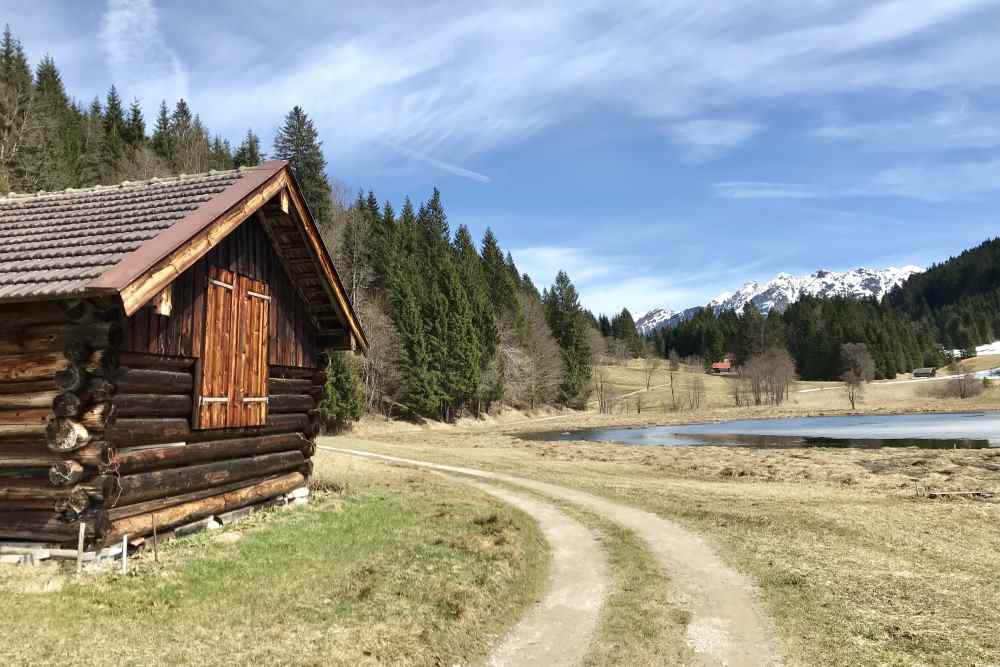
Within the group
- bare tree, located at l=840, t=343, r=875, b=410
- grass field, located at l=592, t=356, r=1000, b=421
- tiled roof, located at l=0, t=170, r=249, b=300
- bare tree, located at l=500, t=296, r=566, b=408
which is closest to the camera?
tiled roof, located at l=0, t=170, r=249, b=300

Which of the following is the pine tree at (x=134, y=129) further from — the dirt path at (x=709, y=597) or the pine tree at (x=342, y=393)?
the dirt path at (x=709, y=597)

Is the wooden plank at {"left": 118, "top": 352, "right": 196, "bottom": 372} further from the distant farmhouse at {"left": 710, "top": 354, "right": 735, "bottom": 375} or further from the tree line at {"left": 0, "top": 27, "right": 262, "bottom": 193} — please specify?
the distant farmhouse at {"left": 710, "top": 354, "right": 735, "bottom": 375}

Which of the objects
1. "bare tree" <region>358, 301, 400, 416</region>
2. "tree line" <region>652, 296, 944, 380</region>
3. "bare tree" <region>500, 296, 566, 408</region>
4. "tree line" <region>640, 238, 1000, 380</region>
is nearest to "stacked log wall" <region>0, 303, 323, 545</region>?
"bare tree" <region>358, 301, 400, 416</region>

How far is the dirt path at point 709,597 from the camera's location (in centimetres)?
825

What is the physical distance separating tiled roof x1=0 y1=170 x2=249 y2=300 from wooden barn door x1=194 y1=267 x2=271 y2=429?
170cm

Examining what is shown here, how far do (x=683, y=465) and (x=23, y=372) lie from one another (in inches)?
1234

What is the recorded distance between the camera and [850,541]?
48.7ft

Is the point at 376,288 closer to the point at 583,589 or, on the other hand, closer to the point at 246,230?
the point at 246,230

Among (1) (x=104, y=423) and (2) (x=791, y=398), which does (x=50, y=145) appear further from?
(2) (x=791, y=398)

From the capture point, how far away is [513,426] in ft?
259

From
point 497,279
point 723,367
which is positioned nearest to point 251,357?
point 497,279

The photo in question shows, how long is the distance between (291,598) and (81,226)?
853 cm

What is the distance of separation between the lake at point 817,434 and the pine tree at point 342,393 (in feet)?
59.1

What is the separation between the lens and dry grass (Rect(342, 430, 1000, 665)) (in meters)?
8.85
